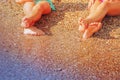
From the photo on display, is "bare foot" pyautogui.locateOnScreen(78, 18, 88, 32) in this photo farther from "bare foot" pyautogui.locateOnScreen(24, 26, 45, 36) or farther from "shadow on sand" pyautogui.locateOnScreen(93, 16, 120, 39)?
"bare foot" pyautogui.locateOnScreen(24, 26, 45, 36)

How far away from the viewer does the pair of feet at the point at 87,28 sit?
5.16 ft

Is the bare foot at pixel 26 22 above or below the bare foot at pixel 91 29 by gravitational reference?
above

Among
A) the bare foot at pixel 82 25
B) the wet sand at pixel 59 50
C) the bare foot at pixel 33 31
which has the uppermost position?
the bare foot at pixel 82 25

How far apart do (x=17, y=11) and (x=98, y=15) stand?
50 centimetres

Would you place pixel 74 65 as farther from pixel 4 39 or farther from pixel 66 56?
pixel 4 39

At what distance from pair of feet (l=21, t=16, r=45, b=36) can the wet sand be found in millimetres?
26

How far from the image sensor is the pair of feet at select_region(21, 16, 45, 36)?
160 cm

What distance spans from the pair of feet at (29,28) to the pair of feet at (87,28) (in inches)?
8.3

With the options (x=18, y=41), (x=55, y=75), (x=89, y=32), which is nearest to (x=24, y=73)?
(x=55, y=75)

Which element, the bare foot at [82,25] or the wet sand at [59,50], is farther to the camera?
the bare foot at [82,25]

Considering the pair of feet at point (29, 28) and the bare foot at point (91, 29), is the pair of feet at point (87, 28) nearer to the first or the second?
the bare foot at point (91, 29)

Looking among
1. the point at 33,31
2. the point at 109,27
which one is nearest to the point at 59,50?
the point at 33,31

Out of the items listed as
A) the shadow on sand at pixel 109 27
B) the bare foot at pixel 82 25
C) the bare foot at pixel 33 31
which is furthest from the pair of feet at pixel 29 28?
the shadow on sand at pixel 109 27

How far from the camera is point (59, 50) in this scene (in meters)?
1.49
